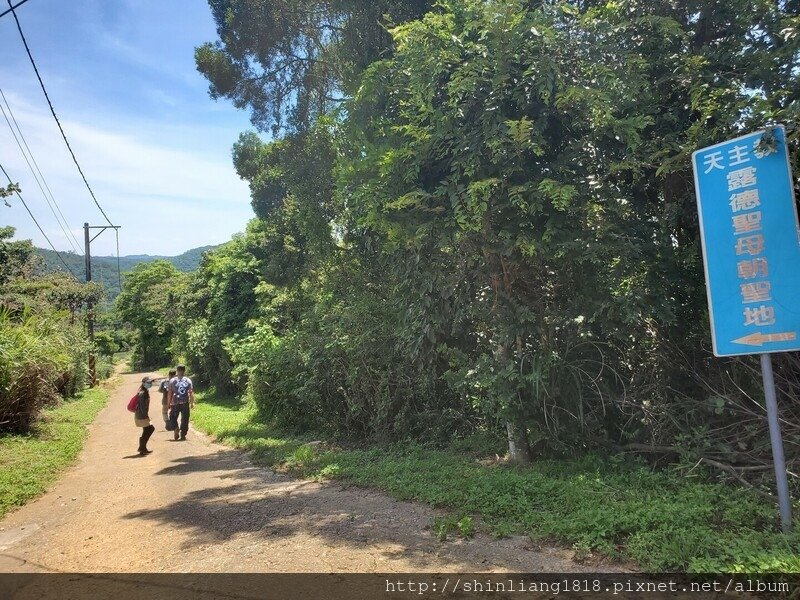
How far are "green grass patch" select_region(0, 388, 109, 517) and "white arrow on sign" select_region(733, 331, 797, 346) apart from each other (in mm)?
8580

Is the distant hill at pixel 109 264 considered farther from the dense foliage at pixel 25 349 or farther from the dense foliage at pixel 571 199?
the dense foliage at pixel 571 199

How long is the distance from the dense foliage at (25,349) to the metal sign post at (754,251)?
12303 millimetres

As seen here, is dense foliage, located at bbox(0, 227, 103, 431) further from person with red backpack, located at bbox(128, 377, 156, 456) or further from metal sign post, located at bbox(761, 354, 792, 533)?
metal sign post, located at bbox(761, 354, 792, 533)

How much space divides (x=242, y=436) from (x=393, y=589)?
919 cm

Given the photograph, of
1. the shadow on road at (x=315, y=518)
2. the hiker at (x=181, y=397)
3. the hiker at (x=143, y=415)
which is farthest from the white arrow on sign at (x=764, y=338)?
the hiker at (x=181, y=397)

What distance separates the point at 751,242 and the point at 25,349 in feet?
42.9

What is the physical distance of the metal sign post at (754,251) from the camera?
12.8 feet

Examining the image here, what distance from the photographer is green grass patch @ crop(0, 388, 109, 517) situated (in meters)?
7.62

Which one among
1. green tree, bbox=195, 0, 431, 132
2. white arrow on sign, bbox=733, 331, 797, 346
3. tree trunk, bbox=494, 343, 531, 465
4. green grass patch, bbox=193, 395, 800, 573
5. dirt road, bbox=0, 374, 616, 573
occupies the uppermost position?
green tree, bbox=195, 0, 431, 132

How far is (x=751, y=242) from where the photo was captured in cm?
409

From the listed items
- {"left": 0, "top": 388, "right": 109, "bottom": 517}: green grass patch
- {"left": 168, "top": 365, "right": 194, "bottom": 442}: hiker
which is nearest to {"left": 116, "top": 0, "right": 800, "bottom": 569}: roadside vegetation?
{"left": 0, "top": 388, "right": 109, "bottom": 517}: green grass patch

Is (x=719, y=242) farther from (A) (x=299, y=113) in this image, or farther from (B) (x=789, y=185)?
(A) (x=299, y=113)

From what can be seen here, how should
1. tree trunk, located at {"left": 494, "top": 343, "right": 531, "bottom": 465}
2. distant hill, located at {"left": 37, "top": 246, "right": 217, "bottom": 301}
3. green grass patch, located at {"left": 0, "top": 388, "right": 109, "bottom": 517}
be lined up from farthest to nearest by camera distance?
distant hill, located at {"left": 37, "top": 246, "right": 217, "bottom": 301} → green grass patch, located at {"left": 0, "top": 388, "right": 109, "bottom": 517} → tree trunk, located at {"left": 494, "top": 343, "right": 531, "bottom": 465}

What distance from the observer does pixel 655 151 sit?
5699 mm
